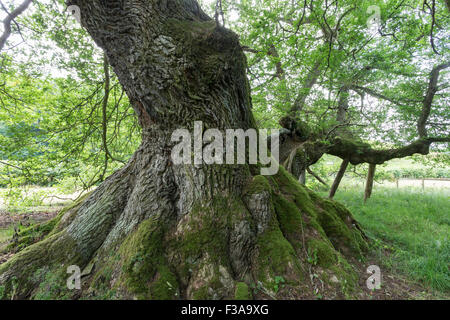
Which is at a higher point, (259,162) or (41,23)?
(41,23)

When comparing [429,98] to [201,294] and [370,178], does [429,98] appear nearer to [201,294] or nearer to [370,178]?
[370,178]

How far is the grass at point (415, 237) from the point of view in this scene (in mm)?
2553

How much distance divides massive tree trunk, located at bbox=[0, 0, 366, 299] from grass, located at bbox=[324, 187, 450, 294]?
77 cm

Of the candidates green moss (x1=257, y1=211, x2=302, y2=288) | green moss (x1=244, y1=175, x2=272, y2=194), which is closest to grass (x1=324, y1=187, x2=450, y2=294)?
green moss (x1=257, y1=211, x2=302, y2=288)

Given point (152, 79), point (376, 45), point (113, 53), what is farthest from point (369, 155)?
point (113, 53)

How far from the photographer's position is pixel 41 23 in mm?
3877

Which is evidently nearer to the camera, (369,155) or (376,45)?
(376,45)

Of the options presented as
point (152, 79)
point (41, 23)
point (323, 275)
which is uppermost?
point (41, 23)

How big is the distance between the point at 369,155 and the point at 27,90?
10.4 metres

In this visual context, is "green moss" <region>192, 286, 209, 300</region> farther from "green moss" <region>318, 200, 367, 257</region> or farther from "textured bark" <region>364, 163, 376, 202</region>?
"textured bark" <region>364, 163, 376, 202</region>

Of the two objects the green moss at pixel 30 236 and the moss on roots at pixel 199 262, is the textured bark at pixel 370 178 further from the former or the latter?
the green moss at pixel 30 236

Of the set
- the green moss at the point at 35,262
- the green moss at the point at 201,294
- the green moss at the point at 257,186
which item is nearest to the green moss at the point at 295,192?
the green moss at the point at 257,186
